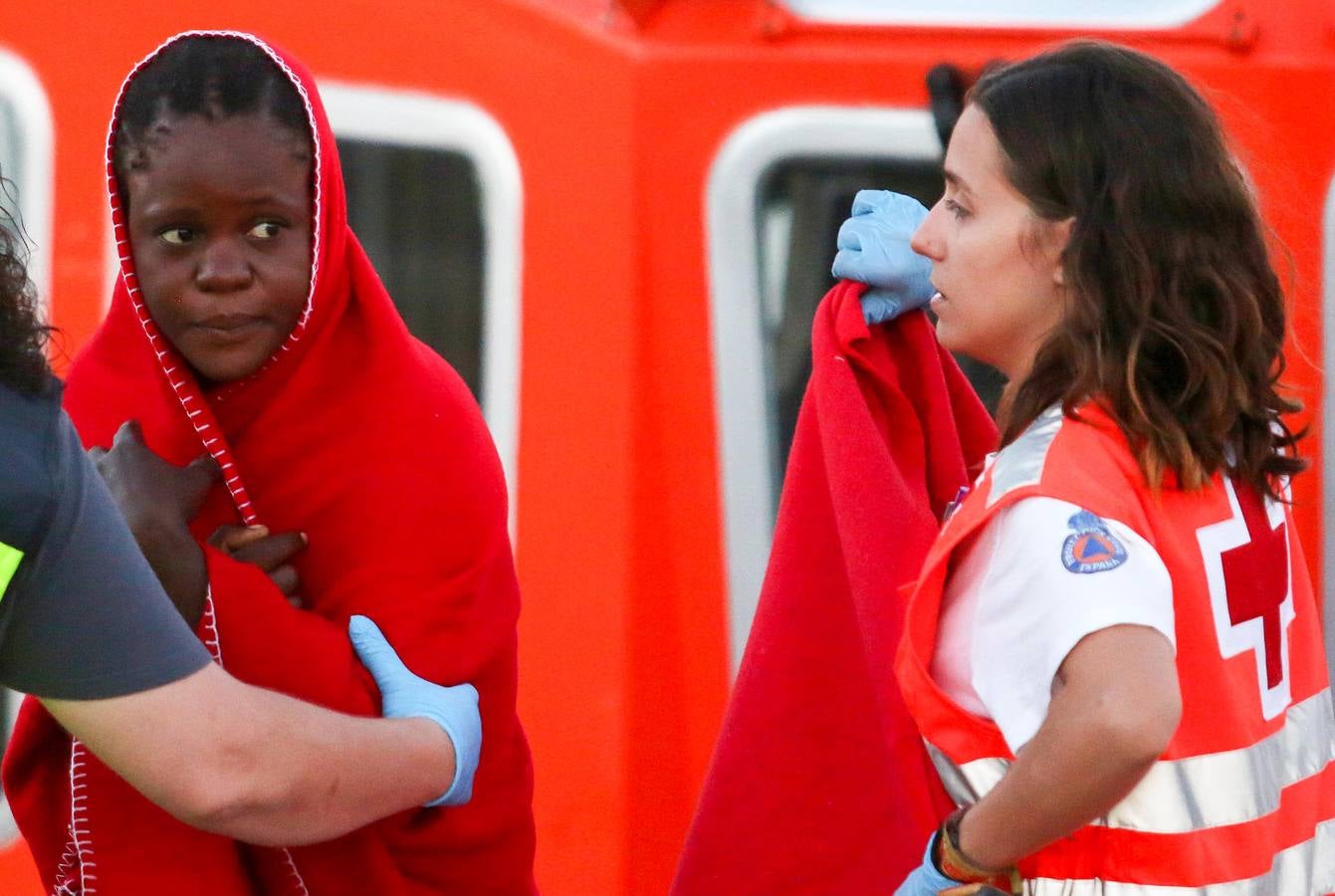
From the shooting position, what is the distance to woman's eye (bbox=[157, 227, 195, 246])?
1.69 metres

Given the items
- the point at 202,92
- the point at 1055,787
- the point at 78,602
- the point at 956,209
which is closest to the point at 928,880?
the point at 1055,787

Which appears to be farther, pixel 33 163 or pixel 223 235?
pixel 33 163

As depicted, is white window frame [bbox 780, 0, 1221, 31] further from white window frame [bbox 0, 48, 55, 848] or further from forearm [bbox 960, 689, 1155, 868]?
forearm [bbox 960, 689, 1155, 868]

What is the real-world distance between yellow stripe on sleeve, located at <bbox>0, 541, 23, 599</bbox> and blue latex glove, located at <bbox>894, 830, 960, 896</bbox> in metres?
0.81

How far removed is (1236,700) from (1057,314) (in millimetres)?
386

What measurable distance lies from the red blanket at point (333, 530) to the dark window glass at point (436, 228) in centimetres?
69

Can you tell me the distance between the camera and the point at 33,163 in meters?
2.39

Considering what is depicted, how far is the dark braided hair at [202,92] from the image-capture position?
5.52 ft

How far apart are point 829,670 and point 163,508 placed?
0.69 metres

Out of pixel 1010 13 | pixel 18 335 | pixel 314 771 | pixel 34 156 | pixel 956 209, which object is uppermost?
pixel 1010 13

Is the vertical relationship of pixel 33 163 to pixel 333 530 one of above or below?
above

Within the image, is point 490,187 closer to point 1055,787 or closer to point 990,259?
point 990,259

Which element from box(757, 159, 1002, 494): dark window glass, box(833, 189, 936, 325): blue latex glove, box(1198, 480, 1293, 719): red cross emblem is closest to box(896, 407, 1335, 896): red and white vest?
box(1198, 480, 1293, 719): red cross emblem

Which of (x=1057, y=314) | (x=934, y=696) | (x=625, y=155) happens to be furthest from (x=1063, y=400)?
(x=625, y=155)
